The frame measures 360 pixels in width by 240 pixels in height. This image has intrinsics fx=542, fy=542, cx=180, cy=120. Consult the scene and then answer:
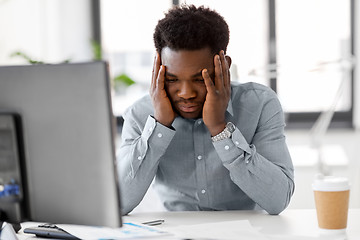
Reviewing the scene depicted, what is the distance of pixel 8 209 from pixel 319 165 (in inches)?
70.4

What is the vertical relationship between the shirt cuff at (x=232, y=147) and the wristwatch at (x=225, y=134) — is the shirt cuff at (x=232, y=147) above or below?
below

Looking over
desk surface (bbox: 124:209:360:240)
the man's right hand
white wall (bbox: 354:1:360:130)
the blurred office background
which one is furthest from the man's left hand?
white wall (bbox: 354:1:360:130)

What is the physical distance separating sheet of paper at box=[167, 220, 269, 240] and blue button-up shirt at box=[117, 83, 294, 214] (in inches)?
7.2

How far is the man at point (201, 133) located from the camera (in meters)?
1.40

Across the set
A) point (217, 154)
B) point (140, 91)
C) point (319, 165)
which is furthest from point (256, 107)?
point (140, 91)

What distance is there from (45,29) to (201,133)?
2.55 metres

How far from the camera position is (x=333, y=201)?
117 centimetres

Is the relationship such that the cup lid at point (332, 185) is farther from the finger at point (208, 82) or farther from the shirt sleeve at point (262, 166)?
the finger at point (208, 82)

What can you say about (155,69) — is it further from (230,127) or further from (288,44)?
(288,44)

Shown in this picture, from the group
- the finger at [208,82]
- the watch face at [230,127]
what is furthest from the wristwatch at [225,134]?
the finger at [208,82]

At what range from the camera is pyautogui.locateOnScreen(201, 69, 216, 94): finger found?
1.39 m

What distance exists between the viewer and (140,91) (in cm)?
419

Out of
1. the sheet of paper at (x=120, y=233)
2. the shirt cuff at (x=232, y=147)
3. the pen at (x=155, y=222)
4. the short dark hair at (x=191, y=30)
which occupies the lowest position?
the pen at (x=155, y=222)

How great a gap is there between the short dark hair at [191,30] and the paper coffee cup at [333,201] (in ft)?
1.57
